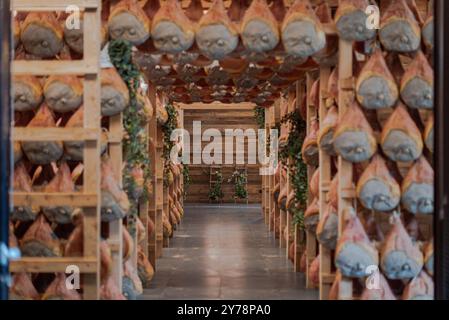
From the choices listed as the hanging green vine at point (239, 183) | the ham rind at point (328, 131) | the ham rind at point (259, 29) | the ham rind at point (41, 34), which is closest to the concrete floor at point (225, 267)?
the ham rind at point (328, 131)

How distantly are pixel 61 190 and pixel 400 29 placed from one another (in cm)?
296

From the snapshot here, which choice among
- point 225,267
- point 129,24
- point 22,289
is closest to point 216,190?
point 225,267

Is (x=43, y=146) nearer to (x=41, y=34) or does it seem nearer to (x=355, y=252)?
(x=41, y=34)

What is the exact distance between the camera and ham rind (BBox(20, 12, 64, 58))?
21.7ft

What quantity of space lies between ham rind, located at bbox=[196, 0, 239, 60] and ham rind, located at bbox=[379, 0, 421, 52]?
1.23 metres

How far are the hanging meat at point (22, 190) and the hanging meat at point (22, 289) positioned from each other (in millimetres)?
436

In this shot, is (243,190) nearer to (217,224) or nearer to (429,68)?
(217,224)

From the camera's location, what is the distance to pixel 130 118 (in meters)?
7.25

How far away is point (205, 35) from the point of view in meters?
6.98

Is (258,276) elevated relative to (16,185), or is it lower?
lower

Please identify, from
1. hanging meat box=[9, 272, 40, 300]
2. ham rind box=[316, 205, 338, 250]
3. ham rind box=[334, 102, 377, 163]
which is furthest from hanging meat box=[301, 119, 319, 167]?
hanging meat box=[9, 272, 40, 300]

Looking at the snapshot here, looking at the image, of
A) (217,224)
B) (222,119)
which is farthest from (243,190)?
(217,224)

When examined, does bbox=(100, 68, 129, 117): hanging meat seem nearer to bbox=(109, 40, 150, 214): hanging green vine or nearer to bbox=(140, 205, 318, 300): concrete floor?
bbox=(109, 40, 150, 214): hanging green vine

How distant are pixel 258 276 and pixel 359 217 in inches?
115
